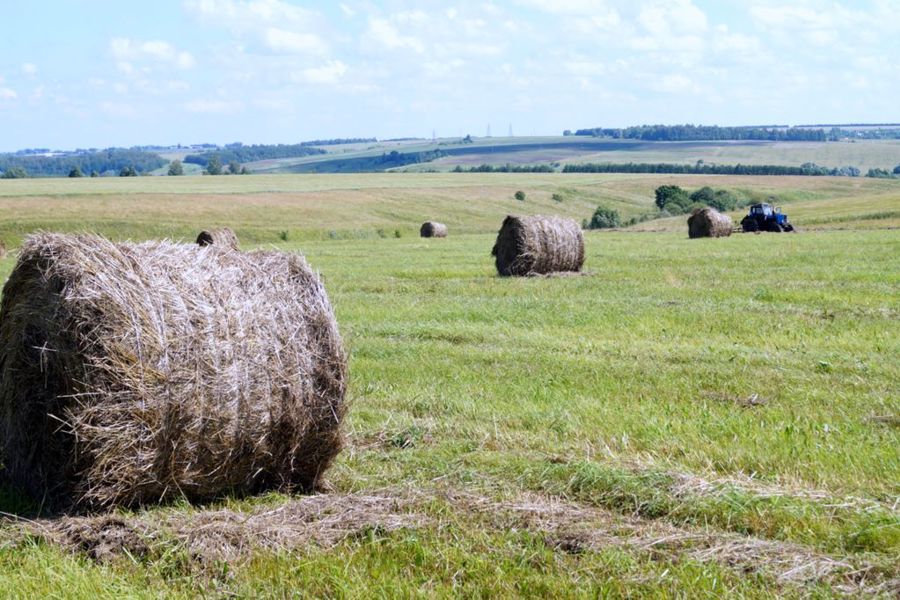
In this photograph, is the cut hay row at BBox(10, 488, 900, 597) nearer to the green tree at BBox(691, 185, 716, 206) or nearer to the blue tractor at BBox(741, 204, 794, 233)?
the blue tractor at BBox(741, 204, 794, 233)

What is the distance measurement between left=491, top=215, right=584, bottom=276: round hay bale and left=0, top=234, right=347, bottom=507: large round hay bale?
15526 millimetres

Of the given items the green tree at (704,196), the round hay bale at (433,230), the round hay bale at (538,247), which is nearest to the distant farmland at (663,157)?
the green tree at (704,196)

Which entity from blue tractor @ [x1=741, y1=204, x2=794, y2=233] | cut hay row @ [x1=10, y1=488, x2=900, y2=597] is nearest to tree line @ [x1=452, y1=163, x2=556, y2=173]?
blue tractor @ [x1=741, y1=204, x2=794, y2=233]

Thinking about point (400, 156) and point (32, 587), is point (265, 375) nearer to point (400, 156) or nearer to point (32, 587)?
point (32, 587)

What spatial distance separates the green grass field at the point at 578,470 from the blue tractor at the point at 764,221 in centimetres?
→ 2622

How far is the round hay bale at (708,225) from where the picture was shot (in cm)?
3934

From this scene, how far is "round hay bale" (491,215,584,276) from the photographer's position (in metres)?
22.6

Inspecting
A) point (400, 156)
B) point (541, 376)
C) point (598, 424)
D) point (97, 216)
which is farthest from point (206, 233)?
point (400, 156)

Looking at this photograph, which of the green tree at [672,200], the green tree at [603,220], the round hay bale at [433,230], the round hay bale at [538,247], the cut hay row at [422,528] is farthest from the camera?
the green tree at [672,200]

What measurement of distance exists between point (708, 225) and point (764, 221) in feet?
17.6

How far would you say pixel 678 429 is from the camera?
8.20m

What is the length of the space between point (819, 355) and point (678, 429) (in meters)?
3.97

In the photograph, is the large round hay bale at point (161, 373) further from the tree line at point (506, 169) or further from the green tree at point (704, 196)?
the tree line at point (506, 169)

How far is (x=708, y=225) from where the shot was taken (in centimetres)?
3931
